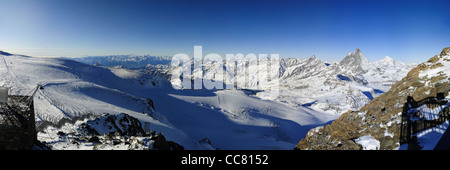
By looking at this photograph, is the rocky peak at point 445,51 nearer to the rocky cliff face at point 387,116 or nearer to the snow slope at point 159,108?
the rocky cliff face at point 387,116

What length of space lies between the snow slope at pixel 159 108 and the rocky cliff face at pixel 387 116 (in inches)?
790

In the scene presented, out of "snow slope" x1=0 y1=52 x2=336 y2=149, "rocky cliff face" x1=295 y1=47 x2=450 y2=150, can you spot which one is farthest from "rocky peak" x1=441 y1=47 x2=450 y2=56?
"snow slope" x1=0 y1=52 x2=336 y2=149

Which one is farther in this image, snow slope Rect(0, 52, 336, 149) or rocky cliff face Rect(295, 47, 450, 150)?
snow slope Rect(0, 52, 336, 149)

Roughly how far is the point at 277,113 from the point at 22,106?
9089 cm

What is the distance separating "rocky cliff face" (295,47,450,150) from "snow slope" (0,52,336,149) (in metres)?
20.1

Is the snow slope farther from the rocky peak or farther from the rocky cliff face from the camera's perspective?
the rocky peak

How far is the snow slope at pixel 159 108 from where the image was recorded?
28062 millimetres

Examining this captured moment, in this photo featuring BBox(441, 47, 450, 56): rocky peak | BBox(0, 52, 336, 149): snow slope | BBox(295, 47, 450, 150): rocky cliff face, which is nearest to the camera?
BBox(295, 47, 450, 150): rocky cliff face

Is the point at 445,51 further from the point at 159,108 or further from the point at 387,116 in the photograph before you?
the point at 159,108

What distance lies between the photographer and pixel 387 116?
45.0 ft

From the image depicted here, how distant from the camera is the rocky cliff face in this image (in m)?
12.4

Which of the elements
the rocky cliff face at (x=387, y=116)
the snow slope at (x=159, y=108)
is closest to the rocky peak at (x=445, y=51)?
the rocky cliff face at (x=387, y=116)
